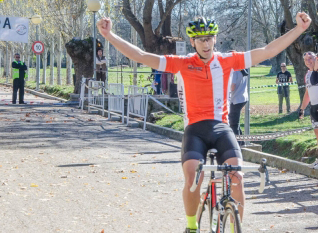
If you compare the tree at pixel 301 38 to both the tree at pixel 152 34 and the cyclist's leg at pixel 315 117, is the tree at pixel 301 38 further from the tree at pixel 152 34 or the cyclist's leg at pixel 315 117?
the tree at pixel 152 34

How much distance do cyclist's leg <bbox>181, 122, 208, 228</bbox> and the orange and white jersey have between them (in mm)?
119

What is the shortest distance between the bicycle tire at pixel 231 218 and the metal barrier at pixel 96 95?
1673cm

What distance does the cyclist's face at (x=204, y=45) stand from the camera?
5.00 m

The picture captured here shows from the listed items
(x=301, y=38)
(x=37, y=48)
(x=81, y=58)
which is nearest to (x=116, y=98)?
(x=301, y=38)

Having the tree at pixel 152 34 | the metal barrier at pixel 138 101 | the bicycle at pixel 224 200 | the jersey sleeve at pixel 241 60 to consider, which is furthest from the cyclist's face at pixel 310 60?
the tree at pixel 152 34

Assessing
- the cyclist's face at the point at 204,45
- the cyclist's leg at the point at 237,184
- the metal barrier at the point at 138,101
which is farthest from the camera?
the metal barrier at the point at 138,101

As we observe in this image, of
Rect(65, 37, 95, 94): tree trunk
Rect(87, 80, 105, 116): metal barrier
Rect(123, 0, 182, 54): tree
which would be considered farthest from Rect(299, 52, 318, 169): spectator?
Rect(65, 37, 95, 94): tree trunk

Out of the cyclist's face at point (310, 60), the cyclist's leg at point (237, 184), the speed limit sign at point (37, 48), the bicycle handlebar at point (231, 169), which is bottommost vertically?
the cyclist's leg at point (237, 184)

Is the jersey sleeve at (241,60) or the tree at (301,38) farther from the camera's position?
the tree at (301,38)

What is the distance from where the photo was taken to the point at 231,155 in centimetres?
471

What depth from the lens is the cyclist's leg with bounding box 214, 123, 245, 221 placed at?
15.3 feet

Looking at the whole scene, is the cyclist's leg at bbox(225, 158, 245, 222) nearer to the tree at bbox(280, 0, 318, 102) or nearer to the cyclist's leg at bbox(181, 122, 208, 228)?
the cyclist's leg at bbox(181, 122, 208, 228)

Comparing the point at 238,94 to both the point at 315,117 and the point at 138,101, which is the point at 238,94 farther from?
the point at 138,101

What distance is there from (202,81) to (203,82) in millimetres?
12
